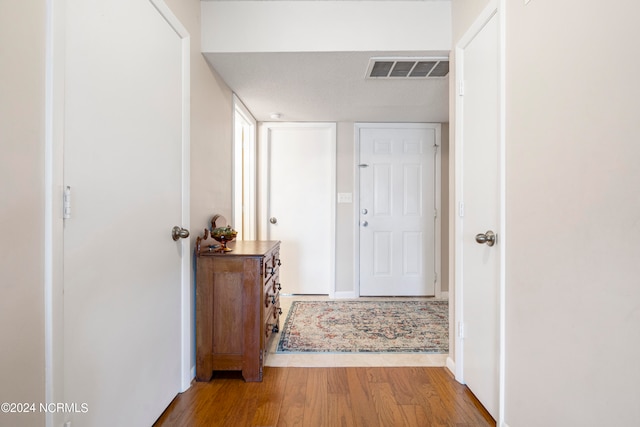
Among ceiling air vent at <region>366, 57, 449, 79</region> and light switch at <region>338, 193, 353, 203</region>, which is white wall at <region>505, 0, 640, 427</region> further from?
light switch at <region>338, 193, 353, 203</region>

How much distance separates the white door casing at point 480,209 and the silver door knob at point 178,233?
149cm

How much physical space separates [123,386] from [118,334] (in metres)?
0.22

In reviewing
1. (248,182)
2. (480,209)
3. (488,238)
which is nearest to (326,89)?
(248,182)

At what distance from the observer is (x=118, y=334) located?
3.81 feet

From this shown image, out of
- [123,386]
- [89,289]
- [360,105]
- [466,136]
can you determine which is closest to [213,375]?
[123,386]

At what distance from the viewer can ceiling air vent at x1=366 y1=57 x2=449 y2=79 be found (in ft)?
6.63

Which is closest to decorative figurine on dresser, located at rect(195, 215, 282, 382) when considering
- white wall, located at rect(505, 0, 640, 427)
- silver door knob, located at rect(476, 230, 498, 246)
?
silver door knob, located at rect(476, 230, 498, 246)

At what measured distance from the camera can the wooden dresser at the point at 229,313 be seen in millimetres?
1739

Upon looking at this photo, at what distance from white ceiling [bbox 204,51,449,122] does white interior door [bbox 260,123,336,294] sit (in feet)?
0.97

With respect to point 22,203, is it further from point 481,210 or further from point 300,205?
point 300,205

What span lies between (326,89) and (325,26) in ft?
2.05

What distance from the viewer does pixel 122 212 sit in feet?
3.90

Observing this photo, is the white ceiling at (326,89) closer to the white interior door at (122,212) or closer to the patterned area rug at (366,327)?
the white interior door at (122,212)

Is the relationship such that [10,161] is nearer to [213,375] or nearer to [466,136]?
[213,375]
